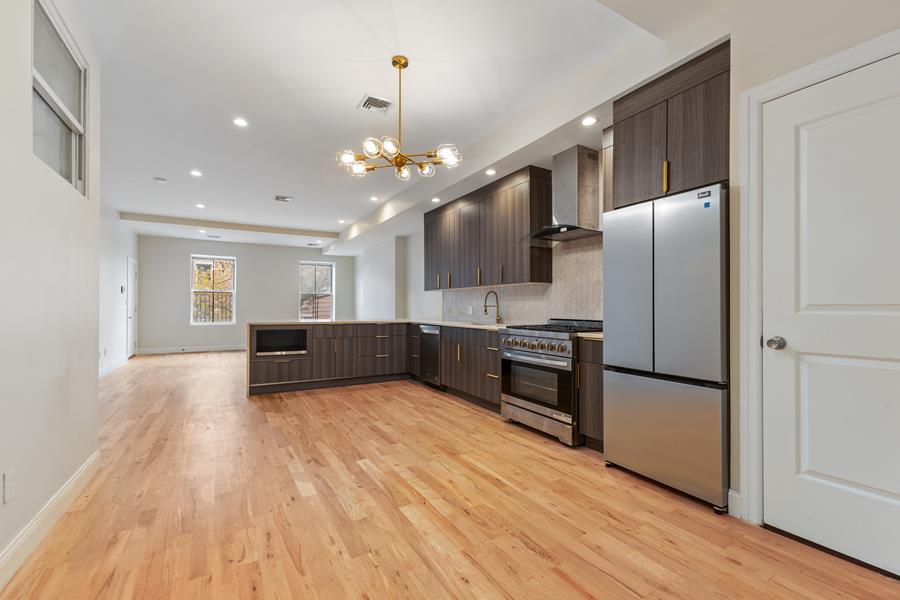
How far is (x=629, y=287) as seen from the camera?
269 centimetres

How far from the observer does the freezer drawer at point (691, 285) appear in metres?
2.20

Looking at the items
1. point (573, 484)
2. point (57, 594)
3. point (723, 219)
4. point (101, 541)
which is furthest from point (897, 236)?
point (101, 541)

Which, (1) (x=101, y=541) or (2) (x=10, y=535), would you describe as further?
Result: (1) (x=101, y=541)

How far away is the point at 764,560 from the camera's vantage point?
177 centimetres

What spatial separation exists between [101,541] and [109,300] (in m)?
6.44

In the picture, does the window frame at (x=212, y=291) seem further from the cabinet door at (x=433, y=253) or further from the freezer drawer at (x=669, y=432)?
the freezer drawer at (x=669, y=432)

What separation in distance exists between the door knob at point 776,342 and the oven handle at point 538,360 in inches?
53.8

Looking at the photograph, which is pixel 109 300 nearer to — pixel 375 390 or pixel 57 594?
pixel 375 390

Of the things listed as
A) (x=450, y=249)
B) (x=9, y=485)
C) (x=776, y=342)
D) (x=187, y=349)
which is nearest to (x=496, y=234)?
(x=450, y=249)

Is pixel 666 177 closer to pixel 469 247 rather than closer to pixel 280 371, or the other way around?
pixel 469 247

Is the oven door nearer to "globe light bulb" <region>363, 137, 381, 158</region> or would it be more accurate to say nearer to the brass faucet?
the brass faucet

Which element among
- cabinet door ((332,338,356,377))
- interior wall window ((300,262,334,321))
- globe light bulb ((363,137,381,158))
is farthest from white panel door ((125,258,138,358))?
globe light bulb ((363,137,381,158))

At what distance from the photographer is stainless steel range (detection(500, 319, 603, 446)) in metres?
3.20

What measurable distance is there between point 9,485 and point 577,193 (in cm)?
394
